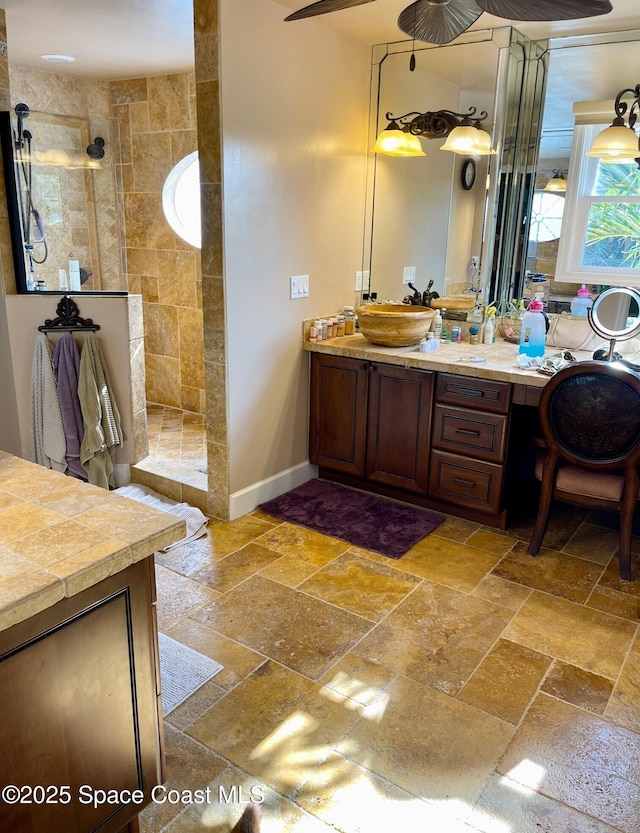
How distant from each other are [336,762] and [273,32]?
3146 millimetres

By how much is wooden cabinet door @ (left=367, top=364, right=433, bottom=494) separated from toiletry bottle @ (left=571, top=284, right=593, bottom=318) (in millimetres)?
955

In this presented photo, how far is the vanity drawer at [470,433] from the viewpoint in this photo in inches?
128

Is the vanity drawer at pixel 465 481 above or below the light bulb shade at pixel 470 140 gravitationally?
below

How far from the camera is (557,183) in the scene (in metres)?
3.64

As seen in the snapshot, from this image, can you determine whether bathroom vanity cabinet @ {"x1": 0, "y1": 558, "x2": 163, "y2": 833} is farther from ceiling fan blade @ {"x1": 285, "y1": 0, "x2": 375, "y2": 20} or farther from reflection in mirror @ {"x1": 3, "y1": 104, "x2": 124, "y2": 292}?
reflection in mirror @ {"x1": 3, "y1": 104, "x2": 124, "y2": 292}

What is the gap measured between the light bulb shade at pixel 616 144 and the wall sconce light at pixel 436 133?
1.80ft

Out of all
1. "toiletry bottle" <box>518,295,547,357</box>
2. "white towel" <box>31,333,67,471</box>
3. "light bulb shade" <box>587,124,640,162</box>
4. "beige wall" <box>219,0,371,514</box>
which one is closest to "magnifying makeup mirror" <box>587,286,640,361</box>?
"toiletry bottle" <box>518,295,547,357</box>

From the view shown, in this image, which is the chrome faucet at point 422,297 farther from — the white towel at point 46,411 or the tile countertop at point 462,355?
the white towel at point 46,411

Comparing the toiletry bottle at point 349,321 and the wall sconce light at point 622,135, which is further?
the toiletry bottle at point 349,321

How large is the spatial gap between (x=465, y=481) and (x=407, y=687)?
137cm

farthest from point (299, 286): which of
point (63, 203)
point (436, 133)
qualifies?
point (63, 203)

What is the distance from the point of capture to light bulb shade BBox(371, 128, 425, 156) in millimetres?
3717

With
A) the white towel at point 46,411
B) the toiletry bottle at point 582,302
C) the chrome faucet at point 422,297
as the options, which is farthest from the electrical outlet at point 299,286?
the toiletry bottle at point 582,302

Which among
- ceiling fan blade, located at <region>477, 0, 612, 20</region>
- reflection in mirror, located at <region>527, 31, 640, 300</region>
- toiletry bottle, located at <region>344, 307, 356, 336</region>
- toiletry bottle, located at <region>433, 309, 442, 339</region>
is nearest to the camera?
ceiling fan blade, located at <region>477, 0, 612, 20</region>
